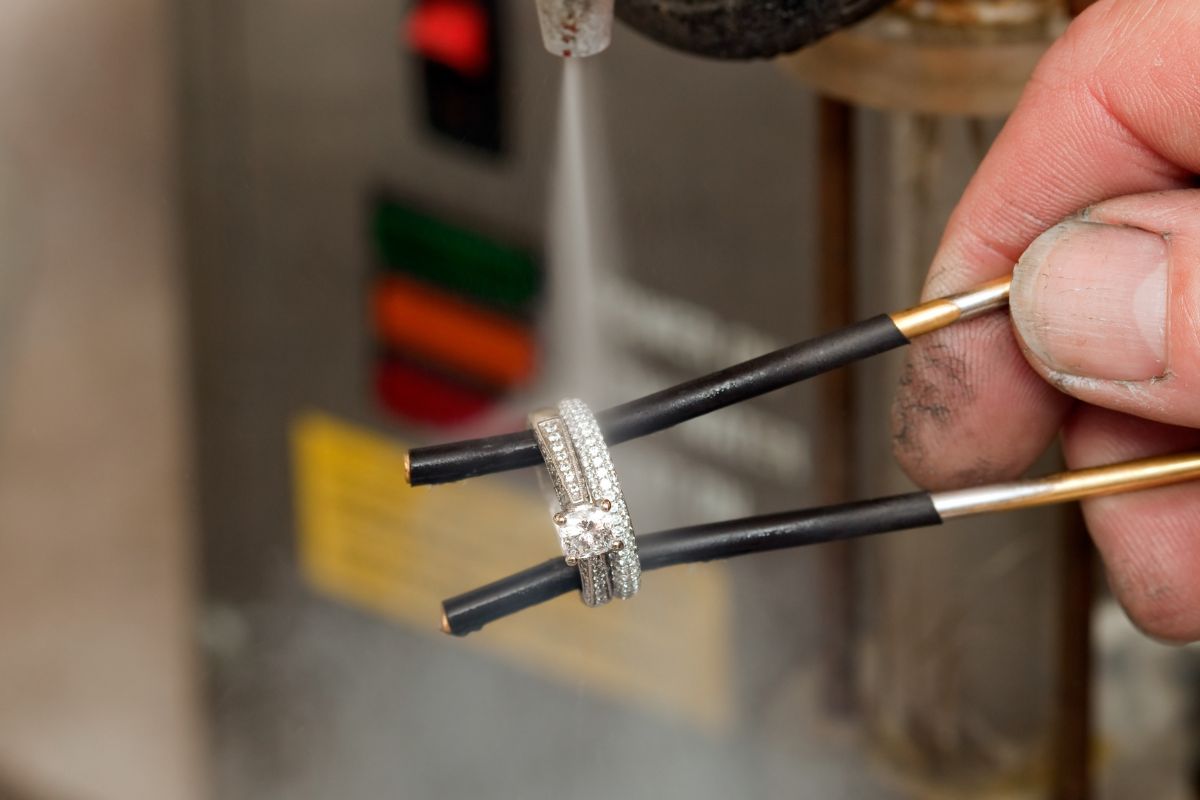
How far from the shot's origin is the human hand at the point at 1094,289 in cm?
36

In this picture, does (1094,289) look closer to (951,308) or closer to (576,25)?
(951,308)

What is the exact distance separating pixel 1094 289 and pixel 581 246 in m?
0.32

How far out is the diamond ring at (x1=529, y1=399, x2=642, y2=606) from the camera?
0.33 metres

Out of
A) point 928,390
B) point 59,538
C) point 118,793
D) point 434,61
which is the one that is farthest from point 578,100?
point 118,793

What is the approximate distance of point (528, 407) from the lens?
2.29ft

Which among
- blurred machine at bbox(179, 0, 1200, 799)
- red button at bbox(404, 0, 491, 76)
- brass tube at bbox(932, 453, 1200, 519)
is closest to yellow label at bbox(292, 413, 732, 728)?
blurred machine at bbox(179, 0, 1200, 799)

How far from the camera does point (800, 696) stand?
64 centimetres

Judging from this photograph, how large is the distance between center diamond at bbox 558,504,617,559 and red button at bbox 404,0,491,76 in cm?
35

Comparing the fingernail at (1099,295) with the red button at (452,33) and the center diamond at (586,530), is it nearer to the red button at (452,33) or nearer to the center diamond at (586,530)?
the center diamond at (586,530)

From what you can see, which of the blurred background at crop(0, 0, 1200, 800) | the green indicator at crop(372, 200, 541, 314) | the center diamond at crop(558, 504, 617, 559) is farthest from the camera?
the green indicator at crop(372, 200, 541, 314)

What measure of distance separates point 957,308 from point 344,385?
44cm

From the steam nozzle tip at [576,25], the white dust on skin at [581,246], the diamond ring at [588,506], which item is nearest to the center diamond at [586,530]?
the diamond ring at [588,506]

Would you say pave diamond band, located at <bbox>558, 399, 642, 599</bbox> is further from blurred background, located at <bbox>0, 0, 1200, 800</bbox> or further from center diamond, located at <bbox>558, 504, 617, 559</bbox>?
blurred background, located at <bbox>0, 0, 1200, 800</bbox>

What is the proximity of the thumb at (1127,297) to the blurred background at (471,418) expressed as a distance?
7 cm
